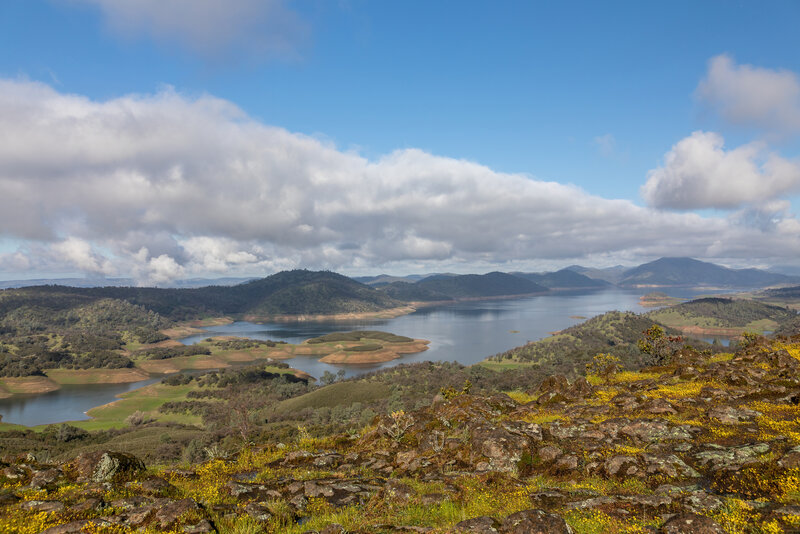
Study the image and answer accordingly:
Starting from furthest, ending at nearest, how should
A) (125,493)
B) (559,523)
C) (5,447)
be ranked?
(5,447) → (125,493) → (559,523)

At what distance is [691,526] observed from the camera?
774cm

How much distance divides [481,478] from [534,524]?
5778 millimetres

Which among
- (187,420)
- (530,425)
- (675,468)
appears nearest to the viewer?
(675,468)

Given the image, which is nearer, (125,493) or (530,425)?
(125,493)

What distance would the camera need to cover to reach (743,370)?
1048 inches

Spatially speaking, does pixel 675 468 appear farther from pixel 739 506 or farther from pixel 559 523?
pixel 559 523

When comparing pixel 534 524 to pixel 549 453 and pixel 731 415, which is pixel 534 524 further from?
pixel 731 415

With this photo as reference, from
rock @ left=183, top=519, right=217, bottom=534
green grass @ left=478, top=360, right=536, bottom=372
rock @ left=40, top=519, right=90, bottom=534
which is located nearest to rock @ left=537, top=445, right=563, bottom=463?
rock @ left=183, top=519, right=217, bottom=534

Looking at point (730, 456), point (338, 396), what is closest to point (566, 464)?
point (730, 456)

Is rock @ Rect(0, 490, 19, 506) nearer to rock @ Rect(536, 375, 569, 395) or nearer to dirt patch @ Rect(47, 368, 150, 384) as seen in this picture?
rock @ Rect(536, 375, 569, 395)

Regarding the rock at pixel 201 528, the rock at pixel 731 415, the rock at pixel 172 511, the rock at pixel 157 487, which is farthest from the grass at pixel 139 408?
the rock at pixel 731 415

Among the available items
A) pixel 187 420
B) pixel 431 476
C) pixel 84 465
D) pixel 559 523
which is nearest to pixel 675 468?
pixel 559 523

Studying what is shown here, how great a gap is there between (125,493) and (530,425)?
1649cm

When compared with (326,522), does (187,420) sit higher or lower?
lower
